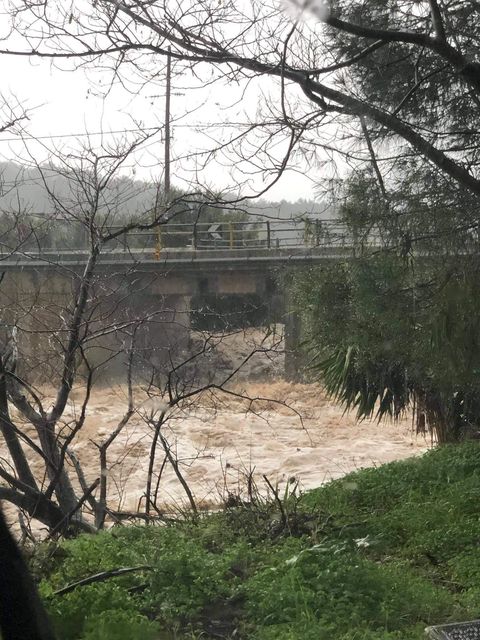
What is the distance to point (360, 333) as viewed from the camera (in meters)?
8.36

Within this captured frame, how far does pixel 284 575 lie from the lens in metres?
4.54

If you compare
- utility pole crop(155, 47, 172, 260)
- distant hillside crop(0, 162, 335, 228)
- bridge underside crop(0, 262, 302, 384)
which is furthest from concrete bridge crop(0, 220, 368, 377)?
utility pole crop(155, 47, 172, 260)

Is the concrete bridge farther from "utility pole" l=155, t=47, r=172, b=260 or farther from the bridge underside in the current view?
A: "utility pole" l=155, t=47, r=172, b=260

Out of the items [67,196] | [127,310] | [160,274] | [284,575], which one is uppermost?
[67,196]

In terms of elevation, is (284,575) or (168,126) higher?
(168,126)

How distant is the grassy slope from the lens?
3902mm

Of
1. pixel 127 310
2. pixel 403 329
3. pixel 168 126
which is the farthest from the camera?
pixel 127 310

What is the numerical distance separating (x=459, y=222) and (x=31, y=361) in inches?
170

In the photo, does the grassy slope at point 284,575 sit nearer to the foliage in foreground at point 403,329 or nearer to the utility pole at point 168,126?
the foliage in foreground at point 403,329

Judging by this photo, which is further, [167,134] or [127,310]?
[127,310]

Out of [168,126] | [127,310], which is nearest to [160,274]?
[127,310]

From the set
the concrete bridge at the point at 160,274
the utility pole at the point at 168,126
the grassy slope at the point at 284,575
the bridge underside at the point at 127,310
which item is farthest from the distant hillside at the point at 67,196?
the grassy slope at the point at 284,575

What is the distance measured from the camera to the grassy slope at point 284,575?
3902 mm

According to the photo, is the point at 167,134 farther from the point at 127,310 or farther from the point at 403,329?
the point at 127,310
